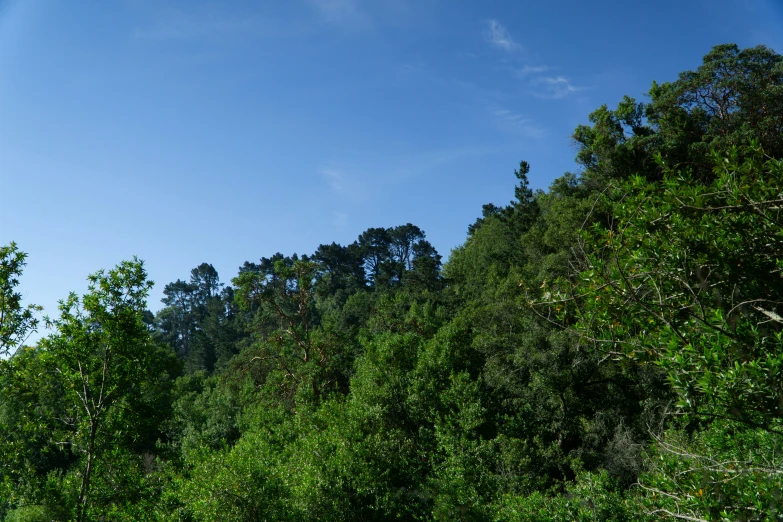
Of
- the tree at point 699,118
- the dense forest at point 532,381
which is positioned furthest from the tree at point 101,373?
the tree at point 699,118

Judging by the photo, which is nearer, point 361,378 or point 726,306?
point 726,306

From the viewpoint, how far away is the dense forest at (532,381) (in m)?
6.08

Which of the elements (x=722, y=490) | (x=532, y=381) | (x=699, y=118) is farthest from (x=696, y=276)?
(x=699, y=118)

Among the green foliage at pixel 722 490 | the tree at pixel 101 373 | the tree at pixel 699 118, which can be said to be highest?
the tree at pixel 699 118

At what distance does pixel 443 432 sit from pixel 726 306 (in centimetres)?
1490

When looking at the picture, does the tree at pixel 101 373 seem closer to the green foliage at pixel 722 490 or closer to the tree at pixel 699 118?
the green foliage at pixel 722 490

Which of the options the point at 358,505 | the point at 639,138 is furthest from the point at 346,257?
the point at 358,505

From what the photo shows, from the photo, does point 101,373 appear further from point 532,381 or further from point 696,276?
point 532,381

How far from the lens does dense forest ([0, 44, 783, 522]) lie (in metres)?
6.08

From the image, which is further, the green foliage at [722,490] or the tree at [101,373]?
the tree at [101,373]

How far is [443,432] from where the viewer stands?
20.0 meters

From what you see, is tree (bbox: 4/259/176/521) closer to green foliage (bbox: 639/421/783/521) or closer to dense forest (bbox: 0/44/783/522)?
dense forest (bbox: 0/44/783/522)

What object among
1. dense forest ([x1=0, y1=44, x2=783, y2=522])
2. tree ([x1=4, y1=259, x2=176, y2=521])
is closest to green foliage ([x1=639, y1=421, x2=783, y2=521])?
dense forest ([x1=0, y1=44, x2=783, y2=522])

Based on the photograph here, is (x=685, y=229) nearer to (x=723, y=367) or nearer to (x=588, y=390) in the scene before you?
(x=723, y=367)
